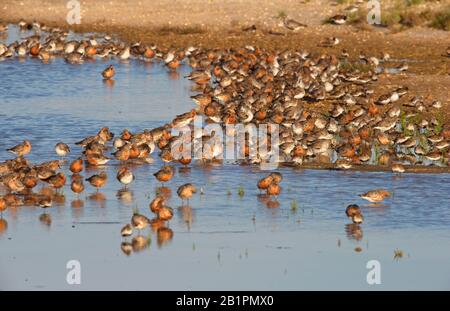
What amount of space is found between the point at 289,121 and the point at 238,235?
30.4 feet

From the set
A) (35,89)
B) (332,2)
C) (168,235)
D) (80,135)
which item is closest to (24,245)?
(168,235)

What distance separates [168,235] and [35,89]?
18378 mm

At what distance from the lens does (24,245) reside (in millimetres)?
18109

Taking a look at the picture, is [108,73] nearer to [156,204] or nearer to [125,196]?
[125,196]

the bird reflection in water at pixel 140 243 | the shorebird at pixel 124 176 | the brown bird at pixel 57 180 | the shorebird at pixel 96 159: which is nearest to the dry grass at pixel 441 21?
the shorebird at pixel 96 159

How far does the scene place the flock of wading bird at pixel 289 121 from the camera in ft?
71.5

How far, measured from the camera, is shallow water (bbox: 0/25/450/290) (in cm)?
1652

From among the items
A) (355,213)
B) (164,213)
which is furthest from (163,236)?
(355,213)

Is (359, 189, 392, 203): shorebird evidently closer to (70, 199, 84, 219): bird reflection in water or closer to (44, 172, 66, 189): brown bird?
(70, 199, 84, 219): bird reflection in water

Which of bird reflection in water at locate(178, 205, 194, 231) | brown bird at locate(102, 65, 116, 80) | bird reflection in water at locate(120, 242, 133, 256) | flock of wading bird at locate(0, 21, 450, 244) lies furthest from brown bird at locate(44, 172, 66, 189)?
brown bird at locate(102, 65, 116, 80)

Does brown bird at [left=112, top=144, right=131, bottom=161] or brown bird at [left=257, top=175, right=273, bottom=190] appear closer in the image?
brown bird at [left=257, top=175, right=273, bottom=190]

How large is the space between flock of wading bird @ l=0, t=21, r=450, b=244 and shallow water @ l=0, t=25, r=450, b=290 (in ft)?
1.28
